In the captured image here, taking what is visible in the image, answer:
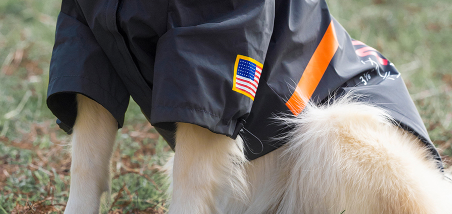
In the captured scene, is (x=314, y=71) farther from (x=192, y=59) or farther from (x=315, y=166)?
(x=192, y=59)

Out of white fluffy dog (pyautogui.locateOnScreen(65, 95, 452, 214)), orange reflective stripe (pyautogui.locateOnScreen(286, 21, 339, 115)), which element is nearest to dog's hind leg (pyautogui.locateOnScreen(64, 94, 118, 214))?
white fluffy dog (pyautogui.locateOnScreen(65, 95, 452, 214))

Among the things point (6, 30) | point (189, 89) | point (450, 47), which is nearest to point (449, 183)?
point (189, 89)

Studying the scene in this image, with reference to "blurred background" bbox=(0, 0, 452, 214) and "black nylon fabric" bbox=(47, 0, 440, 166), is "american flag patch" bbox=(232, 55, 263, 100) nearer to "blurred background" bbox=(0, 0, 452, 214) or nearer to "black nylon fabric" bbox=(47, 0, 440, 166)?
"black nylon fabric" bbox=(47, 0, 440, 166)

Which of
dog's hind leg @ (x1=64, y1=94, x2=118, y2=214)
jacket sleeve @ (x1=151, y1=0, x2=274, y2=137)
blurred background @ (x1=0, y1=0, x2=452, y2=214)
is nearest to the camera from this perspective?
jacket sleeve @ (x1=151, y1=0, x2=274, y2=137)

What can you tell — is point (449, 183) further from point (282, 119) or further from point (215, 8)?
point (215, 8)

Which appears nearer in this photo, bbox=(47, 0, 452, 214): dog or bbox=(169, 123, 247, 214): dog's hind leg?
bbox=(47, 0, 452, 214): dog

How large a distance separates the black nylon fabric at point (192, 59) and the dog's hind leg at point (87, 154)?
0.18 feet

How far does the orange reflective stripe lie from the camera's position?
1522mm

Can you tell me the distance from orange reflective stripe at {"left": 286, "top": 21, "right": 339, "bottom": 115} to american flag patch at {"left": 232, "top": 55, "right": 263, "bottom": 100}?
223 mm

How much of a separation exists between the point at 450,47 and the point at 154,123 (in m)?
4.51

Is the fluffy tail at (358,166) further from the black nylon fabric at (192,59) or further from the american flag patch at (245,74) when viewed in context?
the american flag patch at (245,74)

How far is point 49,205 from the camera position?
5.84 feet

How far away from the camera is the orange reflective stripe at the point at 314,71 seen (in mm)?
1522

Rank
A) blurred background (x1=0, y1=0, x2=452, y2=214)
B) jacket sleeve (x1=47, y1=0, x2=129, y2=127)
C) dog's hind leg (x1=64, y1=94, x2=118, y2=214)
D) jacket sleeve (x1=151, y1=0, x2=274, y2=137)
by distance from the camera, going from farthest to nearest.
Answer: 1. blurred background (x1=0, y1=0, x2=452, y2=214)
2. dog's hind leg (x1=64, y1=94, x2=118, y2=214)
3. jacket sleeve (x1=47, y1=0, x2=129, y2=127)
4. jacket sleeve (x1=151, y1=0, x2=274, y2=137)
